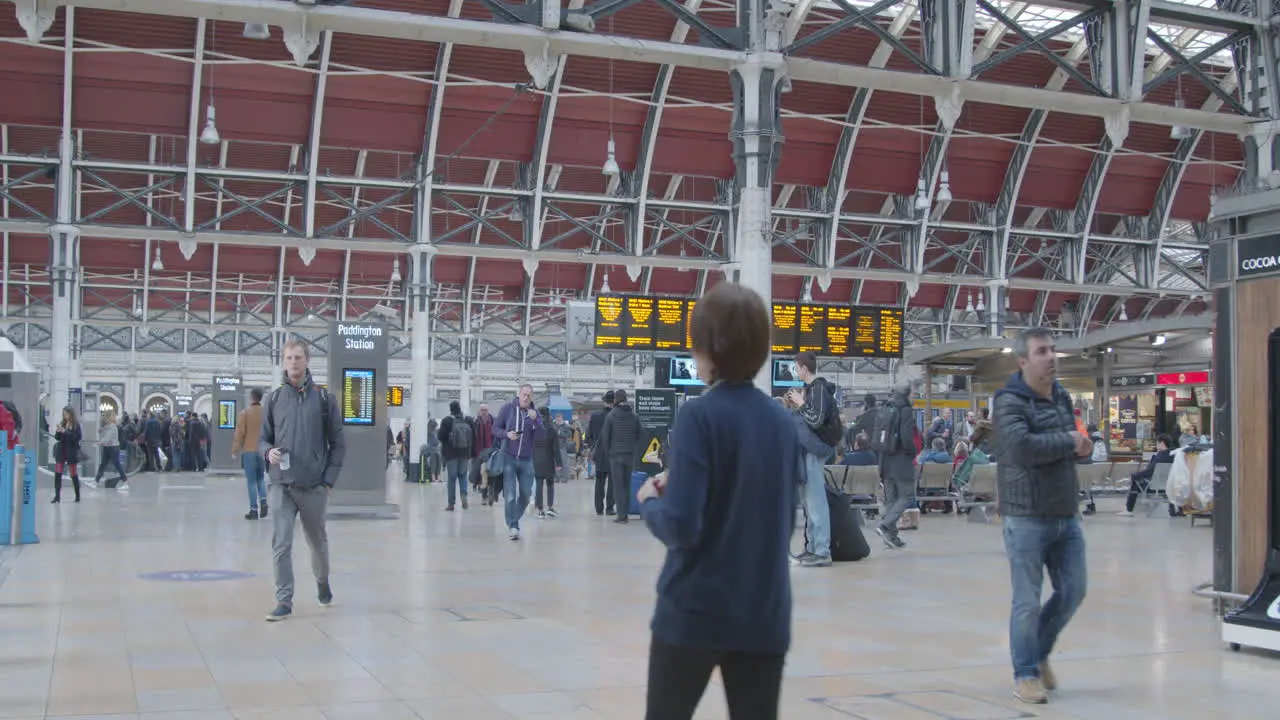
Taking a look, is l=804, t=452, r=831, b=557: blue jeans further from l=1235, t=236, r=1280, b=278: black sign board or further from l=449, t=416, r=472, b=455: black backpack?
l=449, t=416, r=472, b=455: black backpack

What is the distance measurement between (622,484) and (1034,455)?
1171cm

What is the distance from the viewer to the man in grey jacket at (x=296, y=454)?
7941 millimetres

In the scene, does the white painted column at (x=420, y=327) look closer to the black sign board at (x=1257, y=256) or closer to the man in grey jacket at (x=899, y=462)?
the man in grey jacket at (x=899, y=462)

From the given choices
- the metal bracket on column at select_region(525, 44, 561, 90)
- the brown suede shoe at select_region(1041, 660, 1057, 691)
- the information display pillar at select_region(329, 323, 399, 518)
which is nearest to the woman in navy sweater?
the brown suede shoe at select_region(1041, 660, 1057, 691)

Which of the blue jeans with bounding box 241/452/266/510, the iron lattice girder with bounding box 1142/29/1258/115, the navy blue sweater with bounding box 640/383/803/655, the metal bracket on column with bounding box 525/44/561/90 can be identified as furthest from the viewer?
the iron lattice girder with bounding box 1142/29/1258/115

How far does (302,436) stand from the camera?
26.1 ft

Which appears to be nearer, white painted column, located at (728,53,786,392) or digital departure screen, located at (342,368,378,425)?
white painted column, located at (728,53,786,392)

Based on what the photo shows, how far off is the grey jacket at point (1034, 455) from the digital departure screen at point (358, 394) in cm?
1221

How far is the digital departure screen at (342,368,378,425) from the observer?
16641mm

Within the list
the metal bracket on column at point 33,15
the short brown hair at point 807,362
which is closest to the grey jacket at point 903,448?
the short brown hair at point 807,362

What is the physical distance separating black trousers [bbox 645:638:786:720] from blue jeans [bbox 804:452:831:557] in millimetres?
7798

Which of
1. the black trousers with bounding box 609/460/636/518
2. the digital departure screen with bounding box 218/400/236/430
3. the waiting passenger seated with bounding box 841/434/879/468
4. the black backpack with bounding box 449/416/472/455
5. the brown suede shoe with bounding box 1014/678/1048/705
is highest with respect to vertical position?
the digital departure screen with bounding box 218/400/236/430

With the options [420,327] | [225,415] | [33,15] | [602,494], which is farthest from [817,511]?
[225,415]

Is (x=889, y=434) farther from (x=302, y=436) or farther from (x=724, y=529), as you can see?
(x=724, y=529)
